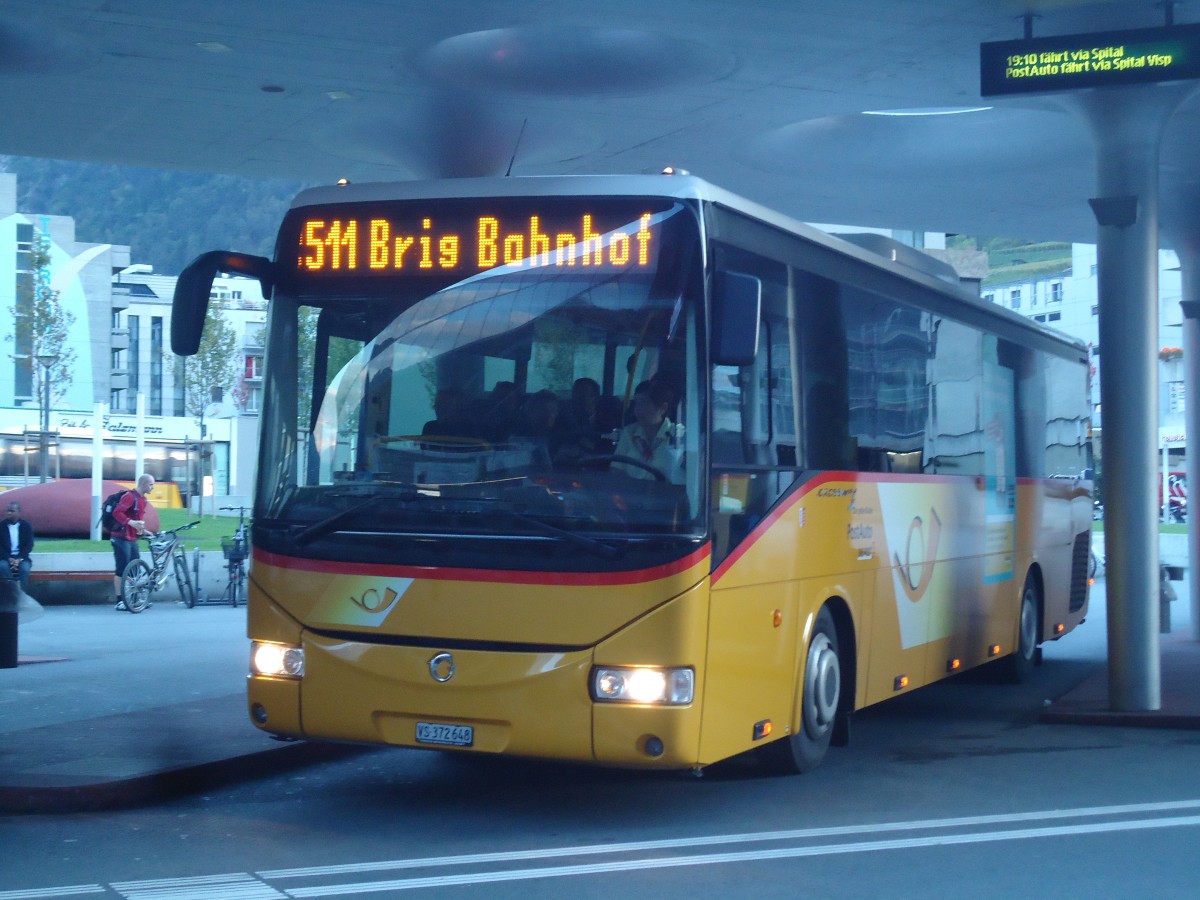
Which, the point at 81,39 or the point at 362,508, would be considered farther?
the point at 81,39

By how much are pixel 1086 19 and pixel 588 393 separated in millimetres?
6271

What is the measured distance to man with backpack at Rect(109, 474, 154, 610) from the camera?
2309 cm

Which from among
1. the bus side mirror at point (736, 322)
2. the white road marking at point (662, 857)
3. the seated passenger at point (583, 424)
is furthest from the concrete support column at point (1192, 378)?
the seated passenger at point (583, 424)

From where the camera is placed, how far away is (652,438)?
7.27 metres

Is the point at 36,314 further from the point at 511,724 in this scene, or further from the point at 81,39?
the point at 511,724

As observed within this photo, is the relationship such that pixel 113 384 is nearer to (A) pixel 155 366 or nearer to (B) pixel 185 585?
(A) pixel 155 366

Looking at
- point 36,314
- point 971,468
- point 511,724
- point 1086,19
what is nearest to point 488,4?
point 1086,19

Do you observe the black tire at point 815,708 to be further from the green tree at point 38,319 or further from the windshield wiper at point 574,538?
the green tree at point 38,319

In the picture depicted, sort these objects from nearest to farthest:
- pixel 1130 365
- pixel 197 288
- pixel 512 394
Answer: pixel 512 394, pixel 197 288, pixel 1130 365

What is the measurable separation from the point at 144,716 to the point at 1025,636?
833 cm

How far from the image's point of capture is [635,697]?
720cm

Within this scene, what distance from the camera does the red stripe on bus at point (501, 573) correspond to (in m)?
7.20

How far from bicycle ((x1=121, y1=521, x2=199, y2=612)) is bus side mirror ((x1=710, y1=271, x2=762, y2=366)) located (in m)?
17.6

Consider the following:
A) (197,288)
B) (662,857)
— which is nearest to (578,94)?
(197,288)
